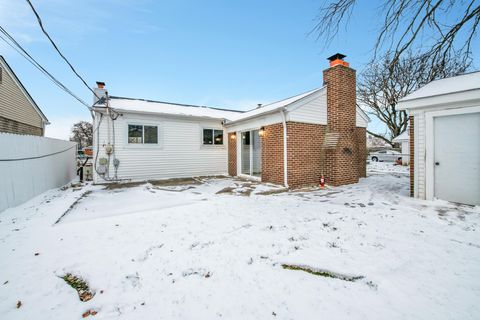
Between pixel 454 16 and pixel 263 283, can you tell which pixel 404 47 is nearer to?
pixel 454 16

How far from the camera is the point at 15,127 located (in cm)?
1172

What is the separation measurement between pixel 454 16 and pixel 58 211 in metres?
8.71

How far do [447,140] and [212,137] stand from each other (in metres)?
9.27

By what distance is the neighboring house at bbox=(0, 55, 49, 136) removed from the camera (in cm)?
1059

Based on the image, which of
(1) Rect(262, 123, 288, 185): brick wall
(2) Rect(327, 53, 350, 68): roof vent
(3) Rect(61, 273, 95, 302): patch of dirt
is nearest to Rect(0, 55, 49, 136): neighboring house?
(3) Rect(61, 273, 95, 302): patch of dirt

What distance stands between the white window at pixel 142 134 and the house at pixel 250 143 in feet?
0.14

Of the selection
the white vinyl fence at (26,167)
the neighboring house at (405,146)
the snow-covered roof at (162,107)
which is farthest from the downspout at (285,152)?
the neighboring house at (405,146)

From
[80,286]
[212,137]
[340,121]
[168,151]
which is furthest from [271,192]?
[168,151]

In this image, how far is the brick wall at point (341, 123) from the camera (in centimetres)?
803

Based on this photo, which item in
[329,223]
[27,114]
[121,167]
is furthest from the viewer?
[27,114]

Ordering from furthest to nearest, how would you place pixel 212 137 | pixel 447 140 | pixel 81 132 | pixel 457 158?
pixel 81 132 < pixel 212 137 < pixel 447 140 < pixel 457 158

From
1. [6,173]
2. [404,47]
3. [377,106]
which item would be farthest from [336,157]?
[377,106]

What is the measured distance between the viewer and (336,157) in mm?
8031

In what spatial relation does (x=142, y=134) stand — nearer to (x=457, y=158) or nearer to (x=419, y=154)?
(x=419, y=154)
